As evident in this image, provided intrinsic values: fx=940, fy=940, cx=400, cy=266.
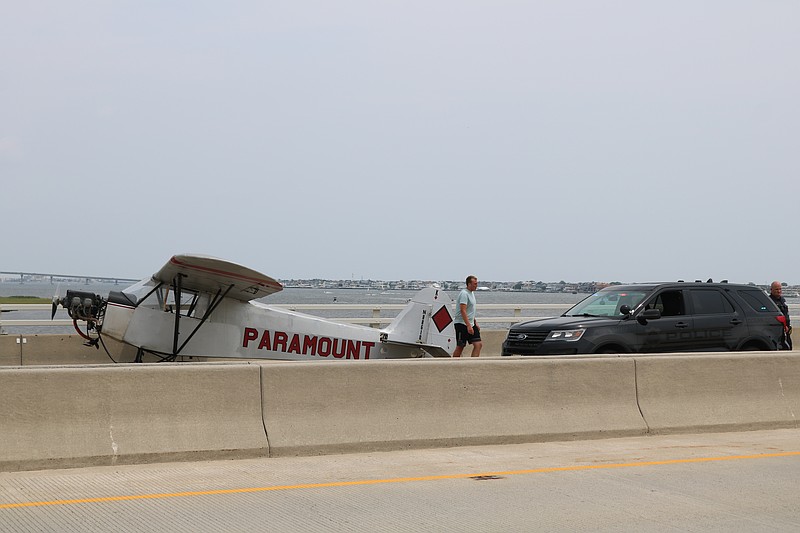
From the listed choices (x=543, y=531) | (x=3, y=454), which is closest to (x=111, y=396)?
(x=3, y=454)

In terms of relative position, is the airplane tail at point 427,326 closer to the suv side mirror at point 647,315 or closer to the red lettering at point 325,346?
the red lettering at point 325,346

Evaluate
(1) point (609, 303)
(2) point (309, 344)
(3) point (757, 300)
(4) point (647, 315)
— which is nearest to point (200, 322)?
(2) point (309, 344)

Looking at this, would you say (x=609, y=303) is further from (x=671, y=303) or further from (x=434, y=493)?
(x=434, y=493)

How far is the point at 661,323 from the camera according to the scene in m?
14.2

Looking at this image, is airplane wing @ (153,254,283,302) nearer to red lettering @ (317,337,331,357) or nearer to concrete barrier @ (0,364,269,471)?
red lettering @ (317,337,331,357)

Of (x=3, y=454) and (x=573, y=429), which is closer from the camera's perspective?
(x=3, y=454)

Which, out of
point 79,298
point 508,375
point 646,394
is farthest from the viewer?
point 79,298

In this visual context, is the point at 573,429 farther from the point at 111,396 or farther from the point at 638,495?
the point at 111,396

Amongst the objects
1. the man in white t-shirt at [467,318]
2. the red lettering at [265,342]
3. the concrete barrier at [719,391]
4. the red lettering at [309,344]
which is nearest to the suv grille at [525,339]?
the man in white t-shirt at [467,318]

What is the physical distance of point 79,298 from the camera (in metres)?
14.6

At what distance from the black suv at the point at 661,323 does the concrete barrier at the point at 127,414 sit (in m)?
6.60

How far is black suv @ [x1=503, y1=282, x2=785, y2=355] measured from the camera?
45.3ft

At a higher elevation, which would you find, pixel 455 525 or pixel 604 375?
pixel 604 375

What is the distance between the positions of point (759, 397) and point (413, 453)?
445 centimetres
